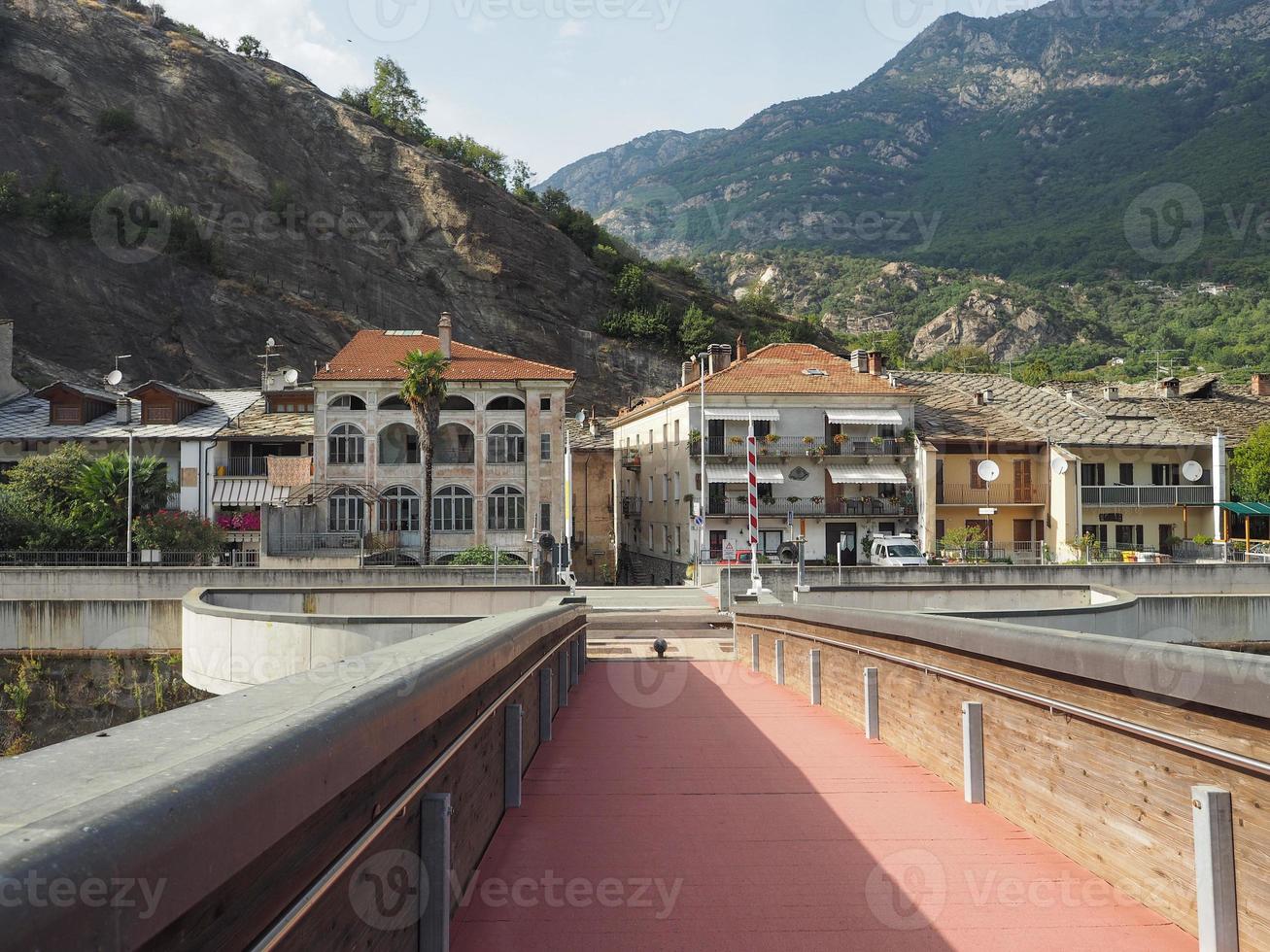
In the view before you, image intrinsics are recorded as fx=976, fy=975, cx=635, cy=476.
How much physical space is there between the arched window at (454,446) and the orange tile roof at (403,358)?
2.63m

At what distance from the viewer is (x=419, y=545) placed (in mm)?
46281

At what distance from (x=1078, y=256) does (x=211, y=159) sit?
375 ft

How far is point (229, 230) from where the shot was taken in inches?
3602

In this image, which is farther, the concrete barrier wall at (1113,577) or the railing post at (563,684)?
the concrete barrier wall at (1113,577)

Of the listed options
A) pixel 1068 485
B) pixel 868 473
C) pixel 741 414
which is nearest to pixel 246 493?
pixel 741 414

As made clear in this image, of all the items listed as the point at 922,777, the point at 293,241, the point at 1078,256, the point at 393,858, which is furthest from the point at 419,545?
the point at 1078,256

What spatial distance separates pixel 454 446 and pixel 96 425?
17158 mm

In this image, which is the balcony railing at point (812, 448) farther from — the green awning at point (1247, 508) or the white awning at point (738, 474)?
the green awning at point (1247, 508)

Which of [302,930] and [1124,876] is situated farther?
[1124,876]

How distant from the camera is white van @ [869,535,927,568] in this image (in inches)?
1516

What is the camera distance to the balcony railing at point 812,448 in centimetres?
4894

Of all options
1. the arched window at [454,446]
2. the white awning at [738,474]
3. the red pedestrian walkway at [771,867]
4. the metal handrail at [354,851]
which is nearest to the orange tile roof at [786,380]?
the white awning at [738,474]

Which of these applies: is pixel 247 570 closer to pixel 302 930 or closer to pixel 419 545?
pixel 419 545

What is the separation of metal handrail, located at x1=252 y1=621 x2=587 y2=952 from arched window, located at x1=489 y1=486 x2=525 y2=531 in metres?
43.1
